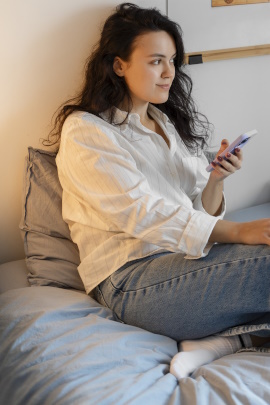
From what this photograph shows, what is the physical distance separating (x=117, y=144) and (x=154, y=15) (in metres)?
0.37

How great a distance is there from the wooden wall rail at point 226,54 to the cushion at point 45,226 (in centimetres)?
57

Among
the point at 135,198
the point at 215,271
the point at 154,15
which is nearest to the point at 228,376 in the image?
the point at 215,271

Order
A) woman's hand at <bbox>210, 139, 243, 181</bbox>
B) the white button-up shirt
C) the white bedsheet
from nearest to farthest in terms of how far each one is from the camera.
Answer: the white bedsheet
the white button-up shirt
woman's hand at <bbox>210, 139, 243, 181</bbox>

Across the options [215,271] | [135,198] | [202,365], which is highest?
[135,198]

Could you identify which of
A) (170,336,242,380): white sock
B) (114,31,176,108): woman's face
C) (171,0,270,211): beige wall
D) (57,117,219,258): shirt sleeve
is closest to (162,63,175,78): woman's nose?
(114,31,176,108): woman's face

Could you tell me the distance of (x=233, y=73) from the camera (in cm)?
193

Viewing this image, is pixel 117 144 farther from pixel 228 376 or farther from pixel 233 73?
pixel 233 73

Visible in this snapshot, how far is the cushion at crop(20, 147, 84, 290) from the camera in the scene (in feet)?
4.91

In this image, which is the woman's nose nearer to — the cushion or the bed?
the cushion

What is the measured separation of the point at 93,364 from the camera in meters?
1.15

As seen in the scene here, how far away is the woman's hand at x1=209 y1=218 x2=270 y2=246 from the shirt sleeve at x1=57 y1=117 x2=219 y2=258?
0.03 meters


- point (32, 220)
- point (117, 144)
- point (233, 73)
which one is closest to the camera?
point (117, 144)

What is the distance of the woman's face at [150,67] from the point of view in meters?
1.46

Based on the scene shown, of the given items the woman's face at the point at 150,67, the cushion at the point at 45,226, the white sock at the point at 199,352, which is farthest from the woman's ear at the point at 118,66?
the white sock at the point at 199,352
